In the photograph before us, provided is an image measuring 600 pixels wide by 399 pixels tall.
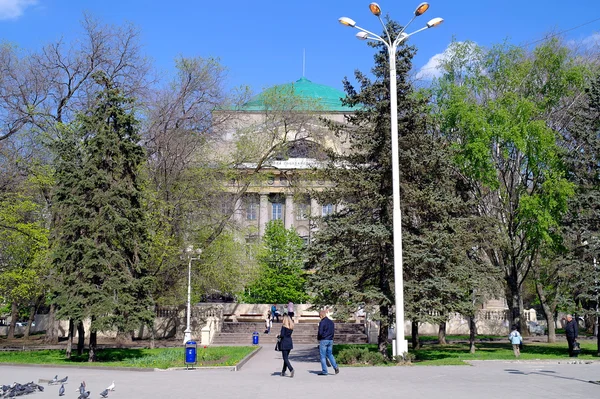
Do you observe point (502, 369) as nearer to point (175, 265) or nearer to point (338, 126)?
point (338, 126)

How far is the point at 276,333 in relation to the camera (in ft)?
122

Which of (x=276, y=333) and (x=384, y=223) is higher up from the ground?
(x=384, y=223)

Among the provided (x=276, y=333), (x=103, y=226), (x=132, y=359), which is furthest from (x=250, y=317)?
(x=103, y=226)

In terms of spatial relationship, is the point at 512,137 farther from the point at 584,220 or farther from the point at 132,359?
the point at 132,359

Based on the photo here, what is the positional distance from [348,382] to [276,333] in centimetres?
2430

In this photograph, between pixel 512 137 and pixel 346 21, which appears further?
pixel 512 137

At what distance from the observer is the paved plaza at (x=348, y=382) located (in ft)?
38.0

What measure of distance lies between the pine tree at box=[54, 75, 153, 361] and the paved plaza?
319 cm

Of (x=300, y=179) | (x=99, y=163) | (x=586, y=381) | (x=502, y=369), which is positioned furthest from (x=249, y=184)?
(x=586, y=381)

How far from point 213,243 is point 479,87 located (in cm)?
1654

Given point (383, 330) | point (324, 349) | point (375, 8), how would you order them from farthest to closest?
point (383, 330)
point (375, 8)
point (324, 349)

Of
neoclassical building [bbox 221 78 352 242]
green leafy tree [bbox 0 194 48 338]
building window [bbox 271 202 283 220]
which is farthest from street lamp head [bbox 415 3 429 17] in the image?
building window [bbox 271 202 283 220]

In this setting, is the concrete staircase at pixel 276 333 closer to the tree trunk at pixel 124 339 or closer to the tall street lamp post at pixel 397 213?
the tree trunk at pixel 124 339

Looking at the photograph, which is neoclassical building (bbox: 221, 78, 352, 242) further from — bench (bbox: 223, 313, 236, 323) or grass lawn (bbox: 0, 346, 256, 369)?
grass lawn (bbox: 0, 346, 256, 369)
